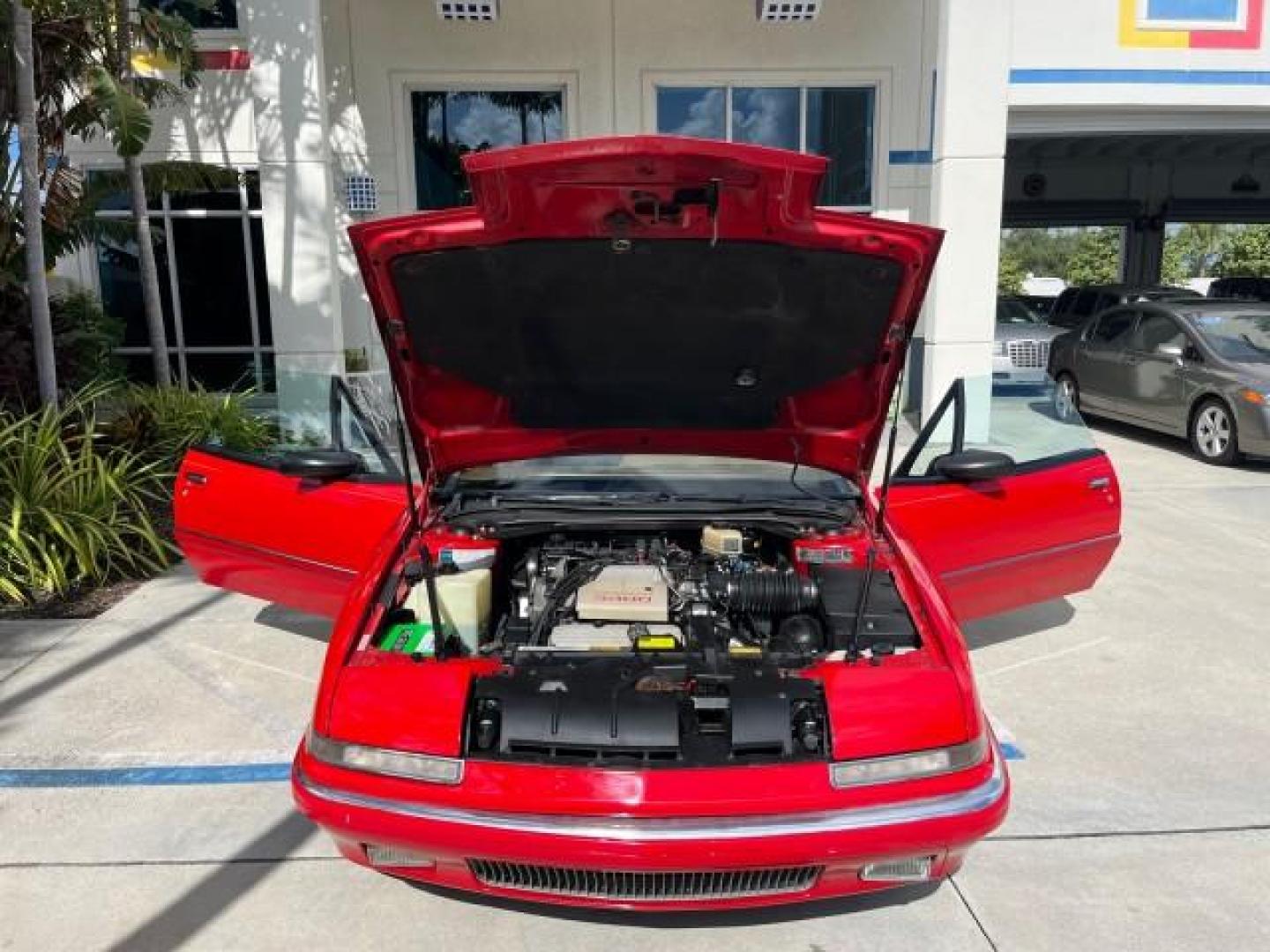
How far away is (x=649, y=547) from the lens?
347 cm

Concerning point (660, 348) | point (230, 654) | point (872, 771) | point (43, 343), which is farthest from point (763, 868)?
point (43, 343)

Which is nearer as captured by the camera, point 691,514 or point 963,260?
point 691,514

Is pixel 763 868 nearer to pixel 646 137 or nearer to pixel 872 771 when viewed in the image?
pixel 872 771

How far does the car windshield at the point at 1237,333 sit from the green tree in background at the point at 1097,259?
47410 millimetres

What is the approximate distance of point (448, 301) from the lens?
2.88m

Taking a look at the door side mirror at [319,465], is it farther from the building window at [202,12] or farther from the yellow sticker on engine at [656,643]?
the building window at [202,12]

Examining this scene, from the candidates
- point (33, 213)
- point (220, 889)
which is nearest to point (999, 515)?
point (220, 889)

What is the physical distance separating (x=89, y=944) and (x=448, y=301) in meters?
2.03

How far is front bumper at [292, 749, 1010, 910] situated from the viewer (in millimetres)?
2129

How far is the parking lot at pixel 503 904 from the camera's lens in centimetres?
252

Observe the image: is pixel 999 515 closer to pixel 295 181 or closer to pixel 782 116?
pixel 295 181

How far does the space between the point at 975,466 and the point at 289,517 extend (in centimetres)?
274

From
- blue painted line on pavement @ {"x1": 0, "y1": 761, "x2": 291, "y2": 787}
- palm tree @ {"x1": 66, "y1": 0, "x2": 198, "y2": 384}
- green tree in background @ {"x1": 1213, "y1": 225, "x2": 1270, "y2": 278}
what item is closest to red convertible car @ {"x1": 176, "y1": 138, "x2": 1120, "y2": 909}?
blue painted line on pavement @ {"x1": 0, "y1": 761, "x2": 291, "y2": 787}

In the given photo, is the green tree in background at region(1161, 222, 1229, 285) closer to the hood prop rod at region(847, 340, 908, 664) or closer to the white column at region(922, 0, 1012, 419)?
the white column at region(922, 0, 1012, 419)
